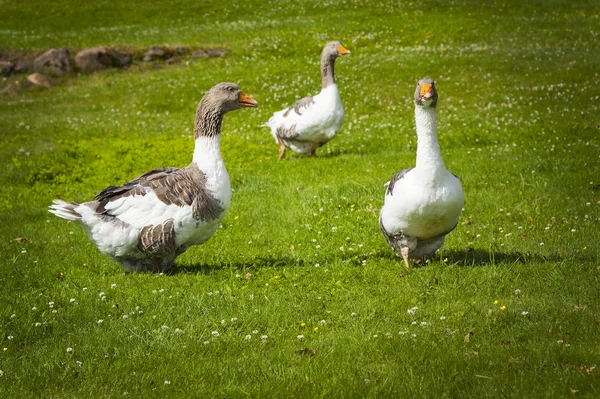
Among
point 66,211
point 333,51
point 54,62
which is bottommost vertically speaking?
point 54,62

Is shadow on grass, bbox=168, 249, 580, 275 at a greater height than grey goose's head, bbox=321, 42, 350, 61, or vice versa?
grey goose's head, bbox=321, 42, 350, 61

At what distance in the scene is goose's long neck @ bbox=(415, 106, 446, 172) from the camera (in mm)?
8125

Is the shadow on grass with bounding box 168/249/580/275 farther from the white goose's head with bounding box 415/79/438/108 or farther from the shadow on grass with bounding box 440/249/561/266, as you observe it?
the white goose's head with bounding box 415/79/438/108

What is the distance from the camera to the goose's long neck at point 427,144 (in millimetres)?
8125

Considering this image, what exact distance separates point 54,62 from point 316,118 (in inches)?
719

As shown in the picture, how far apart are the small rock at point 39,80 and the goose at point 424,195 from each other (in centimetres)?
2331

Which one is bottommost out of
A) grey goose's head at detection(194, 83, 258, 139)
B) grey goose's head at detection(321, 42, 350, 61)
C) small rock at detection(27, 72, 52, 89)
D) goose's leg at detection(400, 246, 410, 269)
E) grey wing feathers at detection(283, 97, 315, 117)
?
small rock at detection(27, 72, 52, 89)

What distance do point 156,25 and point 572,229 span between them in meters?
30.6

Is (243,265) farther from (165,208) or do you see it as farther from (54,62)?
(54,62)

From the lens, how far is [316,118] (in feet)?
50.4

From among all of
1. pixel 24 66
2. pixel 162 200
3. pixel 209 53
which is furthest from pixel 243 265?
pixel 24 66

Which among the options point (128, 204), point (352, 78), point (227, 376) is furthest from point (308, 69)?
point (227, 376)

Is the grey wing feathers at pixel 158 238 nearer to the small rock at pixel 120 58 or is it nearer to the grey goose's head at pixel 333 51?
the grey goose's head at pixel 333 51

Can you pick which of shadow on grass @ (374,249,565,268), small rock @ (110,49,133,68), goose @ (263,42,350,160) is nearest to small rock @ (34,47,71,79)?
small rock @ (110,49,133,68)
